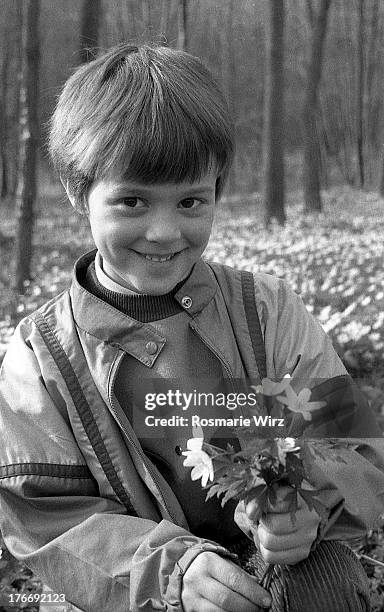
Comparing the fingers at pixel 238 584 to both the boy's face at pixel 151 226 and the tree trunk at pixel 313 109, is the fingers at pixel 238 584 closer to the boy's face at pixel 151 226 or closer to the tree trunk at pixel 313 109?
the boy's face at pixel 151 226

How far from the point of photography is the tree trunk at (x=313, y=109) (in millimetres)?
10086

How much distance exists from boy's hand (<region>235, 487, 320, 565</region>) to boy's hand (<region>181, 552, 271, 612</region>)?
56 millimetres

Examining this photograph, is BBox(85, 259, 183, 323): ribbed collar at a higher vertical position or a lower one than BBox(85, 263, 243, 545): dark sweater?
higher

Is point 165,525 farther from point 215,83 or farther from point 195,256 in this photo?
point 215,83

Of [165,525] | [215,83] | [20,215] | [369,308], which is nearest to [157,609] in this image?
[165,525]

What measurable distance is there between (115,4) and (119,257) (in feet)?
29.5

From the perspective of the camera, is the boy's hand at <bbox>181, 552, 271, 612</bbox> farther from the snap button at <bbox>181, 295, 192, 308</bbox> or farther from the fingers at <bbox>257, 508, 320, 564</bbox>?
the snap button at <bbox>181, 295, 192, 308</bbox>

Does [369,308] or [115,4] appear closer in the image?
[369,308]

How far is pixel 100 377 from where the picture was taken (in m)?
1.52

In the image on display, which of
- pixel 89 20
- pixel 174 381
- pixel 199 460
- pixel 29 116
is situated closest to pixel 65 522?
pixel 174 381

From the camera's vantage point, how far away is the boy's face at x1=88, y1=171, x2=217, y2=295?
1.47 metres

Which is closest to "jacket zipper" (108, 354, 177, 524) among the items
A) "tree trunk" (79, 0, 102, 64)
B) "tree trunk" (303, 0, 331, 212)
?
"tree trunk" (79, 0, 102, 64)

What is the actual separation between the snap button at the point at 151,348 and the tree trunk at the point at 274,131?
7815 mm

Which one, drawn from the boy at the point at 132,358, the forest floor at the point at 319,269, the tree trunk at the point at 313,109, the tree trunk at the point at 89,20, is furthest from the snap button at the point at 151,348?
the tree trunk at the point at 313,109
